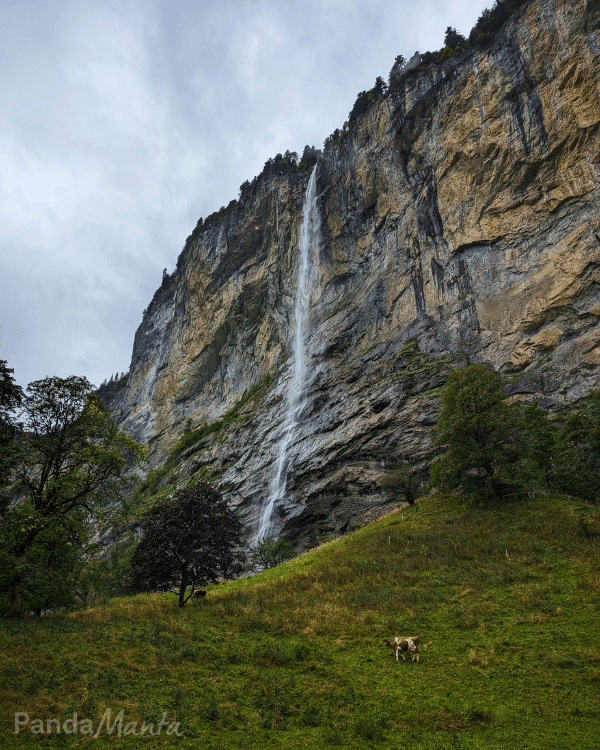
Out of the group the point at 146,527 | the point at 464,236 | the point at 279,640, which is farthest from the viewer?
the point at 464,236

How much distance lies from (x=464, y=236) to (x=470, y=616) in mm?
40112

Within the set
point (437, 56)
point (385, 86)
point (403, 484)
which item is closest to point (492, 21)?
point (437, 56)

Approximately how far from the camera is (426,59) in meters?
57.4

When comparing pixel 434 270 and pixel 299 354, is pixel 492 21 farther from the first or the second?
pixel 299 354

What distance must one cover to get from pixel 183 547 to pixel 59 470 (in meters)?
6.37

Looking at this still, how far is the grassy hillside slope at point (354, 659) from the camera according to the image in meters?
8.48

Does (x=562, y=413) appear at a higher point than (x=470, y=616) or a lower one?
higher

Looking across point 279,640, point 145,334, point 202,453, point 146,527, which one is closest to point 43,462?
point 146,527

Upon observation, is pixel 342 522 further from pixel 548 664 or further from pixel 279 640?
pixel 548 664

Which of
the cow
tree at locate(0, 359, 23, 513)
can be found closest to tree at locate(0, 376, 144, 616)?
tree at locate(0, 359, 23, 513)

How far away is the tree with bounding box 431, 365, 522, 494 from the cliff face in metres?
8.52

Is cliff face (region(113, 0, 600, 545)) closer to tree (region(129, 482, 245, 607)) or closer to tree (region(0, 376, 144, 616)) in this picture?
tree (region(129, 482, 245, 607))

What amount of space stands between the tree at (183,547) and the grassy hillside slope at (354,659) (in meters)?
1.18

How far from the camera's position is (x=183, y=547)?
64.7 feet
